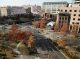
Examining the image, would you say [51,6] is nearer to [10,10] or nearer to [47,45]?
[10,10]

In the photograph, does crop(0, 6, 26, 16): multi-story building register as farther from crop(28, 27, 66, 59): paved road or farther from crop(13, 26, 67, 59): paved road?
crop(13, 26, 67, 59): paved road

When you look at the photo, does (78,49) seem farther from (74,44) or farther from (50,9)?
(50,9)

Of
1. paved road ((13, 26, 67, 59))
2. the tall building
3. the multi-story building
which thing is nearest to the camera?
paved road ((13, 26, 67, 59))

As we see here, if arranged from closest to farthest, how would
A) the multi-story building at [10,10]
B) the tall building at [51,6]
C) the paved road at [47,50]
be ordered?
the paved road at [47,50] < the multi-story building at [10,10] < the tall building at [51,6]

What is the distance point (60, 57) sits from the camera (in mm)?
3316

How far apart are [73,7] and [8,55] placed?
3.76m

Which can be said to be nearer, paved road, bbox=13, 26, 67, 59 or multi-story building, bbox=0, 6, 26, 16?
paved road, bbox=13, 26, 67, 59

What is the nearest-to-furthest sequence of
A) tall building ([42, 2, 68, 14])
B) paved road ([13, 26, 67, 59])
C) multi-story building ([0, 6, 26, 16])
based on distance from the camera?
paved road ([13, 26, 67, 59])
multi-story building ([0, 6, 26, 16])
tall building ([42, 2, 68, 14])

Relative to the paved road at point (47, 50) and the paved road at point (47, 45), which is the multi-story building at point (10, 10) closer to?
the paved road at point (47, 45)

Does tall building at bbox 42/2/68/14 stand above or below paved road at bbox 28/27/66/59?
below

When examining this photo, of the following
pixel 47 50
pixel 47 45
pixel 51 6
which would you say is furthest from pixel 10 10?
pixel 47 50

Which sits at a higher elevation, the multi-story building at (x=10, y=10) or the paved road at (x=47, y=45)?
the paved road at (x=47, y=45)

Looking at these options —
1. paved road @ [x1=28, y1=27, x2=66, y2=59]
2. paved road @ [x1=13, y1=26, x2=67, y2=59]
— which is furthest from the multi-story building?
paved road @ [x1=13, y1=26, x2=67, y2=59]

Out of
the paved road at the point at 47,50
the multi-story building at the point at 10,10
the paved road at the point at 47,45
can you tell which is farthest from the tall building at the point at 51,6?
the paved road at the point at 47,50
